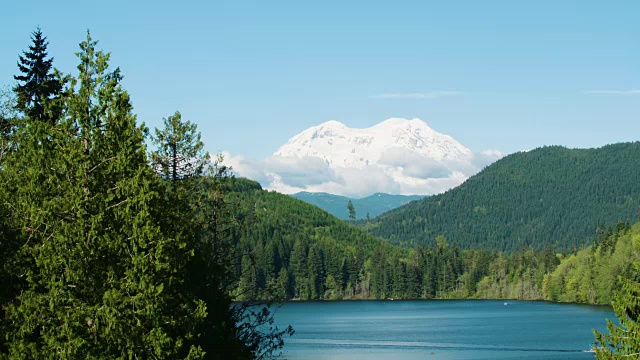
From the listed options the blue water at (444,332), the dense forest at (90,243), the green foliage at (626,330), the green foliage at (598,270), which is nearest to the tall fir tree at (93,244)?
the dense forest at (90,243)

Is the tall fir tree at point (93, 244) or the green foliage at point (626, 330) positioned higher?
the tall fir tree at point (93, 244)

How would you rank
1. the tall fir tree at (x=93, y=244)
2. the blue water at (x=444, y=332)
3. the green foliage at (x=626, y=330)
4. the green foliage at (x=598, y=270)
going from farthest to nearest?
the green foliage at (x=598, y=270) → the blue water at (x=444, y=332) → the green foliage at (x=626, y=330) → the tall fir tree at (x=93, y=244)

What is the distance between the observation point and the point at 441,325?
117 meters

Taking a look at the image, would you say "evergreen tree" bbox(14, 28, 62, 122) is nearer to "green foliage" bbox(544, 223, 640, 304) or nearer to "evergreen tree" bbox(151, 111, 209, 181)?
"evergreen tree" bbox(151, 111, 209, 181)

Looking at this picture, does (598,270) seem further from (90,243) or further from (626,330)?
(90,243)

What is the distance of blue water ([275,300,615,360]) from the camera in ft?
263

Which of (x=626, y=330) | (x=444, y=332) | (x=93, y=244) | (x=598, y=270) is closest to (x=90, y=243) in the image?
(x=93, y=244)

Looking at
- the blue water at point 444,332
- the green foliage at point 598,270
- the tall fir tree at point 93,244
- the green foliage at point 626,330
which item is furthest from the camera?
the green foliage at point 598,270

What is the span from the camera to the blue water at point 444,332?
80.3 meters

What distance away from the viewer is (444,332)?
105 m

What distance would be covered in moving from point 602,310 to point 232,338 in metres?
115

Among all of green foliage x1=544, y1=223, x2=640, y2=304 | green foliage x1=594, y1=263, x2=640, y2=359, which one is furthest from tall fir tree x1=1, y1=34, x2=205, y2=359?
green foliage x1=544, y1=223, x2=640, y2=304

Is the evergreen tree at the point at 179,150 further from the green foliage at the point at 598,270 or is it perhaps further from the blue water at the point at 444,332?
the green foliage at the point at 598,270

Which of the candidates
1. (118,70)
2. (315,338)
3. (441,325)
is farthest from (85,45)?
(441,325)
